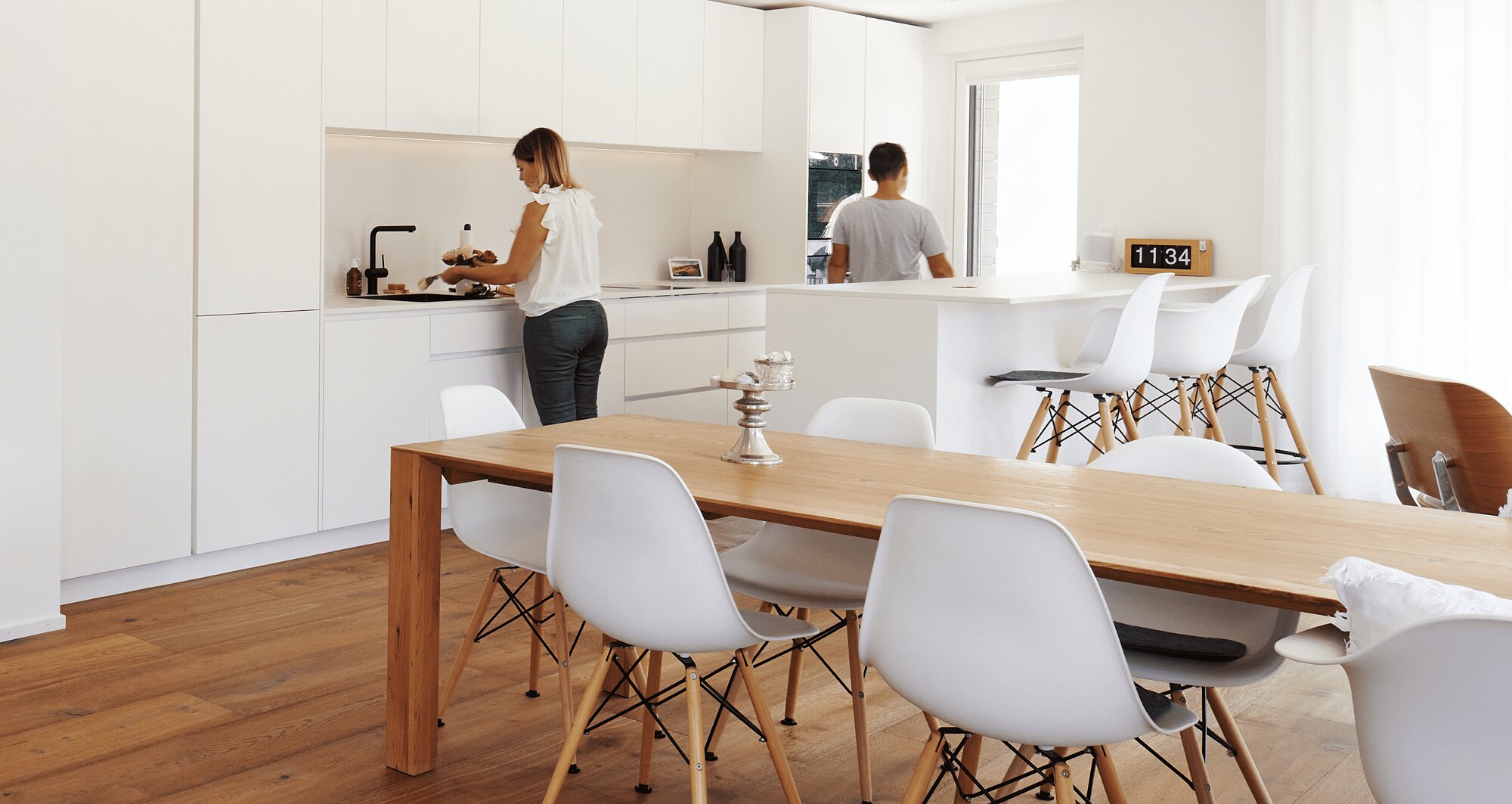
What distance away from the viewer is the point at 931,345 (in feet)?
14.7

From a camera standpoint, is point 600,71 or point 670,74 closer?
point 600,71

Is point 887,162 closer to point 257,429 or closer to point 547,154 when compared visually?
point 547,154

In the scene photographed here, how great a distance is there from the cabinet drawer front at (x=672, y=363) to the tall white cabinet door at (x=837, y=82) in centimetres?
121

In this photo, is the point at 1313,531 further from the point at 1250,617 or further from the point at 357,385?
the point at 357,385

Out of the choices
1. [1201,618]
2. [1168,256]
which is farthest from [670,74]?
[1201,618]

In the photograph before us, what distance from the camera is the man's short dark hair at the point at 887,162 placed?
5.68 metres

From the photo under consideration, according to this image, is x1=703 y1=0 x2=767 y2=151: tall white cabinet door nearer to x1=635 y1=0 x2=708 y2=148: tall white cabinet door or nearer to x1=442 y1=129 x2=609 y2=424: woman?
x1=635 y1=0 x2=708 y2=148: tall white cabinet door

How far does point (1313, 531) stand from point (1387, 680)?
60cm

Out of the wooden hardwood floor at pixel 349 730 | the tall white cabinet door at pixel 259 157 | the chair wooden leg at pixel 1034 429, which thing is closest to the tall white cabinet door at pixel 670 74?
the tall white cabinet door at pixel 259 157

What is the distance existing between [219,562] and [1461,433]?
378 centimetres

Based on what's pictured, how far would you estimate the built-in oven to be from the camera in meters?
6.73

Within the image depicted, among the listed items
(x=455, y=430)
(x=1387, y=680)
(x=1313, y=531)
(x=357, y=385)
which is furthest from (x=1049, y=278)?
(x=1387, y=680)

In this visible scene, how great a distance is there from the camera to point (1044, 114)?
7031mm

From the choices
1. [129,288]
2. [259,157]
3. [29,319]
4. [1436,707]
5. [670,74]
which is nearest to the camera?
[1436,707]
